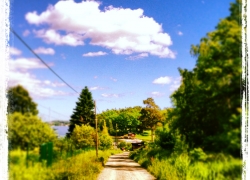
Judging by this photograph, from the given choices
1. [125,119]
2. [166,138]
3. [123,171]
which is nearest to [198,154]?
[166,138]

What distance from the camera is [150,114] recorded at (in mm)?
6562

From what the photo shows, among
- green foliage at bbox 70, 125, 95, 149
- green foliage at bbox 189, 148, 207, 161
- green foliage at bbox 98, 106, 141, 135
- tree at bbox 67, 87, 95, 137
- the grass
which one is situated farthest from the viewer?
green foliage at bbox 70, 125, 95, 149

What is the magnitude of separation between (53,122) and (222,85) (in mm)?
3918

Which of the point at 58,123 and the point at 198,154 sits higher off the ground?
the point at 58,123

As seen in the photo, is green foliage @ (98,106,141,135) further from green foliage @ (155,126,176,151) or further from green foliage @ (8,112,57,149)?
green foliage @ (8,112,57,149)

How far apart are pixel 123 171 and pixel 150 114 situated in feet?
21.9

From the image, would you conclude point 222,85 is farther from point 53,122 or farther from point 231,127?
point 53,122

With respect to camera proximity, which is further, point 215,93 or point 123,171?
point 123,171

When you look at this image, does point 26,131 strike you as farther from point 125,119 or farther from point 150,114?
point 150,114

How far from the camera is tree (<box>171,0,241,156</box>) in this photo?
15.4ft

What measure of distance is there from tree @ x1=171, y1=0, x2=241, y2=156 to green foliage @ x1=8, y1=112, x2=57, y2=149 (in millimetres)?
3231

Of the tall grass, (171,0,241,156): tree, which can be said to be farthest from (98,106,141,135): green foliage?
(171,0,241,156): tree

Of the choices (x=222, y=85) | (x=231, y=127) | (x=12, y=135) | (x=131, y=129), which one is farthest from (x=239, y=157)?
(x=12, y=135)

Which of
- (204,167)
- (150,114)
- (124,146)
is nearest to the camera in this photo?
(204,167)
